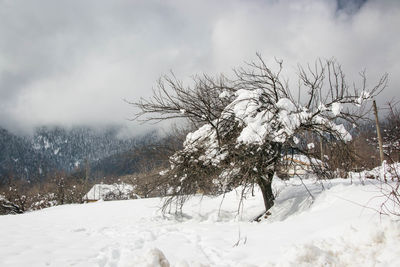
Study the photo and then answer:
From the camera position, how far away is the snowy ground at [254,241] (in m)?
2.62

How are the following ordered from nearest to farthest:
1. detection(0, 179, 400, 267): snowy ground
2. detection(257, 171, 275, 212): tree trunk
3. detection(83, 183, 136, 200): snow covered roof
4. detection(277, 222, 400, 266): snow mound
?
1. detection(277, 222, 400, 266): snow mound
2. detection(0, 179, 400, 267): snowy ground
3. detection(257, 171, 275, 212): tree trunk
4. detection(83, 183, 136, 200): snow covered roof

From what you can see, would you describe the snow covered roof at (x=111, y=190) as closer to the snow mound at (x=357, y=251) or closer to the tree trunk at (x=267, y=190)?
the tree trunk at (x=267, y=190)

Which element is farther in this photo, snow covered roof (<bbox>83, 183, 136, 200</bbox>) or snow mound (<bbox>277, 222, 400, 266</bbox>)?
snow covered roof (<bbox>83, 183, 136, 200</bbox>)

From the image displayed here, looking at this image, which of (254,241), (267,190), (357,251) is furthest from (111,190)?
(357,251)

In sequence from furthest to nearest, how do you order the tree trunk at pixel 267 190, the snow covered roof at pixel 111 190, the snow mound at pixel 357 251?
the snow covered roof at pixel 111 190, the tree trunk at pixel 267 190, the snow mound at pixel 357 251

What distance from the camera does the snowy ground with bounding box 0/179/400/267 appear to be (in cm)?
262

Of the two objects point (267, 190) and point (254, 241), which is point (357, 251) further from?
point (267, 190)

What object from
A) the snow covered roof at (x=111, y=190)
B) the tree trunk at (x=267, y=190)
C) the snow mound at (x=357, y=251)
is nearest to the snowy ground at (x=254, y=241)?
the snow mound at (x=357, y=251)

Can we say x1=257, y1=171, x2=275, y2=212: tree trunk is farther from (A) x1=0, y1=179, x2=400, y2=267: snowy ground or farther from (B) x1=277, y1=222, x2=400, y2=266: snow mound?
(B) x1=277, y1=222, x2=400, y2=266: snow mound

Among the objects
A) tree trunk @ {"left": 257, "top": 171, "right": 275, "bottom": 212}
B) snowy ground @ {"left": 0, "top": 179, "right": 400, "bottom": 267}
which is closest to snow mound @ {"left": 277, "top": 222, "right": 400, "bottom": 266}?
snowy ground @ {"left": 0, "top": 179, "right": 400, "bottom": 267}

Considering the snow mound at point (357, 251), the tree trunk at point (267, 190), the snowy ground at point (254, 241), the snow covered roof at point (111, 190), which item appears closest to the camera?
the snow mound at point (357, 251)

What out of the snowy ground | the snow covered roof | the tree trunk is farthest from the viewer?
the snow covered roof

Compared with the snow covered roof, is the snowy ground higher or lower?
higher

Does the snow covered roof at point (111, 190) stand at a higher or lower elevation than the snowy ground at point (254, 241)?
lower
